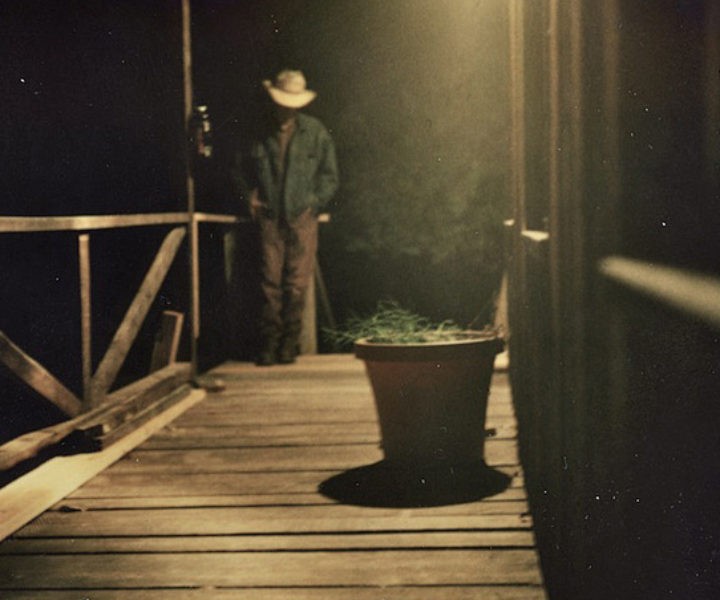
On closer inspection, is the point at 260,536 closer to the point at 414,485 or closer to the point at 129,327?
the point at 414,485

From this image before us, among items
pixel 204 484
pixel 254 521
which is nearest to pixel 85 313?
pixel 204 484

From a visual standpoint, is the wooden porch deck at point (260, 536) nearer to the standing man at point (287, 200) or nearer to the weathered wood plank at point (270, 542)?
the weathered wood plank at point (270, 542)

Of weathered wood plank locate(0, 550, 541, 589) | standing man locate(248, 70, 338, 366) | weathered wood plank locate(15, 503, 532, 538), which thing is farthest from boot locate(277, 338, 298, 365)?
weathered wood plank locate(0, 550, 541, 589)

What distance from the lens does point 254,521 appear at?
3.32 metres

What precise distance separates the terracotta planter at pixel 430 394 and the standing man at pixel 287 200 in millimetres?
3216

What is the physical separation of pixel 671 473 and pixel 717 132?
305 millimetres

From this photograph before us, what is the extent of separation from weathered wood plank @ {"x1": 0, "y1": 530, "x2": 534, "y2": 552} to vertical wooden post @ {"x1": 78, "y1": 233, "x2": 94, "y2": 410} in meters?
1.44

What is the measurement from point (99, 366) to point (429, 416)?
1676 mm

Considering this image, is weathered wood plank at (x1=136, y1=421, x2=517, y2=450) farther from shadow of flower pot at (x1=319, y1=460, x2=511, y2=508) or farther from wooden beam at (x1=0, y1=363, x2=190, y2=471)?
shadow of flower pot at (x1=319, y1=460, x2=511, y2=508)

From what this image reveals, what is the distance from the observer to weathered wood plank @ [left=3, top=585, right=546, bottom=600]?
258 cm

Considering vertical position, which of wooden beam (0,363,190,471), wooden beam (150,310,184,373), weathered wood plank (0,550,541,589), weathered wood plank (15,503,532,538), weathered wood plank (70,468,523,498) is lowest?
weathered wood plank (70,468,523,498)

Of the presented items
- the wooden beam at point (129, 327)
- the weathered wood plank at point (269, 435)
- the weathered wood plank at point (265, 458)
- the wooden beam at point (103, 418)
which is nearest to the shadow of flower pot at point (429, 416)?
the weathered wood plank at point (265, 458)

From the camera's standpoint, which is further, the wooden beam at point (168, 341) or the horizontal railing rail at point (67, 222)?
the wooden beam at point (168, 341)

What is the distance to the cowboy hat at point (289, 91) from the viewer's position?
6.96 meters
